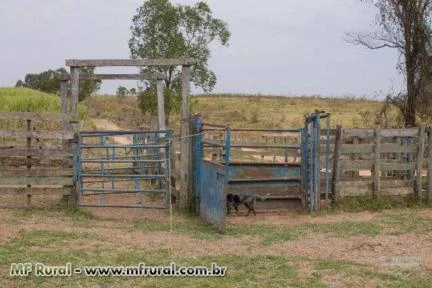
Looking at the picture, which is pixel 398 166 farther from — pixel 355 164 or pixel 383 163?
pixel 355 164

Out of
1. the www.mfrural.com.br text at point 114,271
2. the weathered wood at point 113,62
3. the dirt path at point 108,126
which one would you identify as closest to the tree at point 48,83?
the dirt path at point 108,126

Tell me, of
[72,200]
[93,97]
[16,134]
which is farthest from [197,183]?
[93,97]

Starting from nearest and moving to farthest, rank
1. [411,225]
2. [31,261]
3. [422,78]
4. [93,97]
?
1. [31,261]
2. [411,225]
3. [422,78]
4. [93,97]

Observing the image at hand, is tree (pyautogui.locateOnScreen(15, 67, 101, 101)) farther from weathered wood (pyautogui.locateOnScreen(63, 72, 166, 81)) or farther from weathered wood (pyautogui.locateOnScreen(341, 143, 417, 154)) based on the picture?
weathered wood (pyautogui.locateOnScreen(341, 143, 417, 154))

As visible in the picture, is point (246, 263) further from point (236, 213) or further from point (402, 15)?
point (402, 15)

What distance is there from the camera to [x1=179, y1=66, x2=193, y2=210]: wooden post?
39.9 ft

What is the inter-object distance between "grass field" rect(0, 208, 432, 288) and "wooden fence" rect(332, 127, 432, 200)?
0.88m

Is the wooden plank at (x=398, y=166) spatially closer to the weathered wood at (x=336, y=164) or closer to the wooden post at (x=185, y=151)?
the weathered wood at (x=336, y=164)

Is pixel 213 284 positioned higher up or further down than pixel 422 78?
further down

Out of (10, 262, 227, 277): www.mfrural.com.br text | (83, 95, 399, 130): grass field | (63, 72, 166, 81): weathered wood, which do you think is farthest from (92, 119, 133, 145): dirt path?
(10, 262, 227, 277): www.mfrural.com.br text

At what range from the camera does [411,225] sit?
436 inches

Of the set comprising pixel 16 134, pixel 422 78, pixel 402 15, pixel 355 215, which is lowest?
pixel 355 215

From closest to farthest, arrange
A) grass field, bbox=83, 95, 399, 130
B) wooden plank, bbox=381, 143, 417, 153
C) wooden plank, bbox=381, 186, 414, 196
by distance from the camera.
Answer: wooden plank, bbox=381, 143, 417, 153 → wooden plank, bbox=381, 186, 414, 196 → grass field, bbox=83, 95, 399, 130

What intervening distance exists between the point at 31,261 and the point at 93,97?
42.1m
